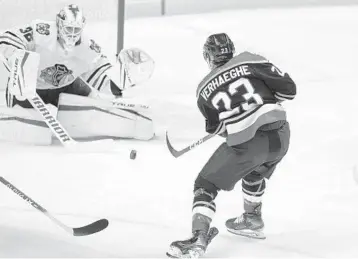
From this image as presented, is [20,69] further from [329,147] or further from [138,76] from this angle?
[329,147]

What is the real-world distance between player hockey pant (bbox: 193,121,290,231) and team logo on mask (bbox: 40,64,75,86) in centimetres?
142

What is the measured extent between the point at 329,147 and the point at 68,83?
3.77ft

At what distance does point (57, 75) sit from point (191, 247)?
155 centimetres

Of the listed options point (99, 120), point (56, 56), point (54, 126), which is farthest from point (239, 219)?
point (56, 56)

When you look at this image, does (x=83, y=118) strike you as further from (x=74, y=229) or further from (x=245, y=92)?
(x=245, y=92)

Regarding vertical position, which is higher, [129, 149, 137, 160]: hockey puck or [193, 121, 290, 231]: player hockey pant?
[129, 149, 137, 160]: hockey puck

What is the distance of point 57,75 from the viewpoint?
134 inches

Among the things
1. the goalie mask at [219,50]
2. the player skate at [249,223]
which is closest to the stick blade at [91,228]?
the player skate at [249,223]

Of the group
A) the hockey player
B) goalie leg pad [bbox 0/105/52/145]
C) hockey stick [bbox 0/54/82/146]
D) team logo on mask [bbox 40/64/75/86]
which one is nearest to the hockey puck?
hockey stick [bbox 0/54/82/146]

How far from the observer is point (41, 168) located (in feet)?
9.64

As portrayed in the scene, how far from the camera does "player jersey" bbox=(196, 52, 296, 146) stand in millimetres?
2088

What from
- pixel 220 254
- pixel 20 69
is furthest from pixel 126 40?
pixel 220 254

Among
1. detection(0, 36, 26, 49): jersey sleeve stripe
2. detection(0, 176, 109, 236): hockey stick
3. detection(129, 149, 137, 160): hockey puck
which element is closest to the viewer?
detection(0, 176, 109, 236): hockey stick

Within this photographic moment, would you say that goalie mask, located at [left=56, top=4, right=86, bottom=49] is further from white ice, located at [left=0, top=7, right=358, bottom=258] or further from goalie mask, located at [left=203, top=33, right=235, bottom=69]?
goalie mask, located at [left=203, top=33, right=235, bottom=69]
